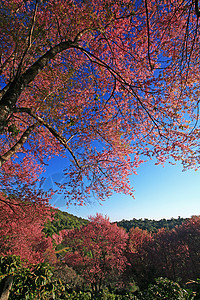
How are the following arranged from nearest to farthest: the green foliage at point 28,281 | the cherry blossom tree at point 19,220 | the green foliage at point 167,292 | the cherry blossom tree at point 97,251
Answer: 1. the green foliage at point 28,281
2. the green foliage at point 167,292
3. the cherry blossom tree at point 19,220
4. the cherry blossom tree at point 97,251

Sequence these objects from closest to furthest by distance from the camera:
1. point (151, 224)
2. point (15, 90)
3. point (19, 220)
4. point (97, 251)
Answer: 1. point (15, 90)
2. point (19, 220)
3. point (97, 251)
4. point (151, 224)

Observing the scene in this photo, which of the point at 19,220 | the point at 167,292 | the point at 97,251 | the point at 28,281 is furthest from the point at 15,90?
the point at 97,251

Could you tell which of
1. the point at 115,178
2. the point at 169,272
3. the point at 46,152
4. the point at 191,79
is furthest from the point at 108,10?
the point at 169,272

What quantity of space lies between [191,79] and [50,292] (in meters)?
5.91

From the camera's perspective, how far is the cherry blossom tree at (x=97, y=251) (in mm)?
15219

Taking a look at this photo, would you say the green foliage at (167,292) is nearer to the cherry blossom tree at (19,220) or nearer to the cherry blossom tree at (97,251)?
the cherry blossom tree at (19,220)

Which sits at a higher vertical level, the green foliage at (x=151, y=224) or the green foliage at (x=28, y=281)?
the green foliage at (x=151, y=224)

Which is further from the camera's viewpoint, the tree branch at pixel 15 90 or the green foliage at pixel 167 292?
the green foliage at pixel 167 292

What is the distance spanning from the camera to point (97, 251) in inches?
603

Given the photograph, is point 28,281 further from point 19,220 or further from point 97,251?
point 97,251

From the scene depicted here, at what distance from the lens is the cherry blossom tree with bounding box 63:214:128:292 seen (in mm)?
15219

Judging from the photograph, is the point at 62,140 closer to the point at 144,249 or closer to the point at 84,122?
the point at 84,122

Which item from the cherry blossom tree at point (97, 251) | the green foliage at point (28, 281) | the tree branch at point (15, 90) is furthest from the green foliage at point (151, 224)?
the tree branch at point (15, 90)

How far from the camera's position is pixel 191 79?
13.1 feet
